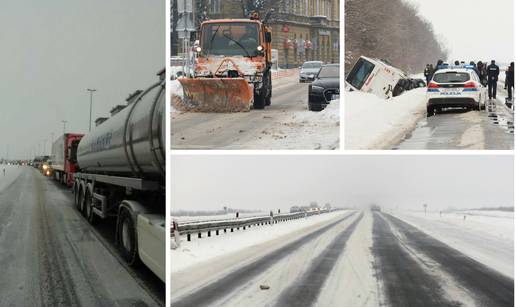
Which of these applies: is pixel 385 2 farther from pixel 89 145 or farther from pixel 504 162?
pixel 89 145

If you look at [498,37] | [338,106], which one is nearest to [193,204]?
[338,106]

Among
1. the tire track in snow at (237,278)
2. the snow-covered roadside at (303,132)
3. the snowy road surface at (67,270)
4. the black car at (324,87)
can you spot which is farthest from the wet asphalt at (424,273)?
the snowy road surface at (67,270)

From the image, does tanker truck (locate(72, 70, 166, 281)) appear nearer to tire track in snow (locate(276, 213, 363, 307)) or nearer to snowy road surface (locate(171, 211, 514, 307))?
snowy road surface (locate(171, 211, 514, 307))

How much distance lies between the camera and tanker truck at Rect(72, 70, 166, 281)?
201 inches

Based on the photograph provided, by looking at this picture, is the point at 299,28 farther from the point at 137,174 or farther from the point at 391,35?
the point at 137,174

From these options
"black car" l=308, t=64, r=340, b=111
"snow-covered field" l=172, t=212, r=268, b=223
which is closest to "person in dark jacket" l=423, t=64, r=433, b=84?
"black car" l=308, t=64, r=340, b=111

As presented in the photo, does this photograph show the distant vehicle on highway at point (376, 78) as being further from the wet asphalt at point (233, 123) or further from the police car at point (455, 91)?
the wet asphalt at point (233, 123)

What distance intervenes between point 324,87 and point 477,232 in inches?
77.1

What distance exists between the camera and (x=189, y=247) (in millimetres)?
4594

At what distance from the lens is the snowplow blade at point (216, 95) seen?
4.52 m

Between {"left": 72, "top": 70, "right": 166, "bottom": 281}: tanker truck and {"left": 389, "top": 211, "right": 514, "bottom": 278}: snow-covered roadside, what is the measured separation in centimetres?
242

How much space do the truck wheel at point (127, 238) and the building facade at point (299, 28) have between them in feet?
9.50

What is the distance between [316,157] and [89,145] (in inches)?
244

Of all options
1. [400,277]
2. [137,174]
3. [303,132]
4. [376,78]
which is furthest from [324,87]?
[137,174]
